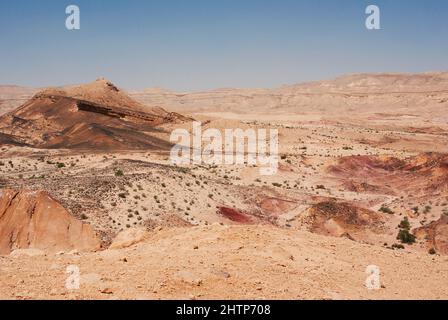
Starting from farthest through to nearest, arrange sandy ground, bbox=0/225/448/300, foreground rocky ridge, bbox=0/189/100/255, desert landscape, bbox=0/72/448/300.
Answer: foreground rocky ridge, bbox=0/189/100/255 < desert landscape, bbox=0/72/448/300 < sandy ground, bbox=0/225/448/300

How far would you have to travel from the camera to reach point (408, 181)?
36938 mm

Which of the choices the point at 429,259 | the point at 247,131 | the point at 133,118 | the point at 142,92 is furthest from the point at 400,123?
the point at 142,92

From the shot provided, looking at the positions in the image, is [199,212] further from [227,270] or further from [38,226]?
[227,270]

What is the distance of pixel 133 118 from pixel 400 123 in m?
49.7

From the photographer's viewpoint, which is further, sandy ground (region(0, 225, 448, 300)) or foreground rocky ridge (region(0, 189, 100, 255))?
foreground rocky ridge (region(0, 189, 100, 255))

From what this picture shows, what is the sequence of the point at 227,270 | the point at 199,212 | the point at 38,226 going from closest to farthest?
the point at 227,270, the point at 38,226, the point at 199,212

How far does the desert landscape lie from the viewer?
920 centimetres

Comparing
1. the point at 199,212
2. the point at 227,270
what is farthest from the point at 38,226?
the point at 227,270

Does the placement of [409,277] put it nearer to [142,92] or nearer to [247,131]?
[247,131]

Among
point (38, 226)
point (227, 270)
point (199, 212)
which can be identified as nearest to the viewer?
point (227, 270)

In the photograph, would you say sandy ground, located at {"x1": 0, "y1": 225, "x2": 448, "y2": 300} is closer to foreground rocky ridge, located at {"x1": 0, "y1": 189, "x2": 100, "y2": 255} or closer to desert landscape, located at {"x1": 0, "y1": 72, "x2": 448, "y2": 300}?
desert landscape, located at {"x1": 0, "y1": 72, "x2": 448, "y2": 300}

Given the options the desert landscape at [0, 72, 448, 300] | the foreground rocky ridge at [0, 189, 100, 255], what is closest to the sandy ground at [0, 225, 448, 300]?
the desert landscape at [0, 72, 448, 300]

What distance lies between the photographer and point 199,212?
79.1ft

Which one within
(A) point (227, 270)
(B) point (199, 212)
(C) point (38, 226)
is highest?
(A) point (227, 270)
